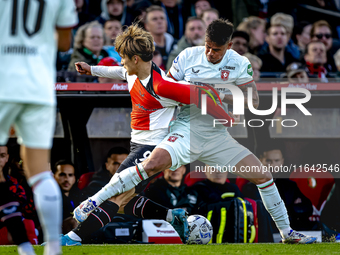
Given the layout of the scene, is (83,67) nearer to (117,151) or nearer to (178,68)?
(178,68)

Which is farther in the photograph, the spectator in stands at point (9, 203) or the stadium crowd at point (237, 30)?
the stadium crowd at point (237, 30)

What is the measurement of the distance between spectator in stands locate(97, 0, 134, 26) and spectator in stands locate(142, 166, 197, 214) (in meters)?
3.62

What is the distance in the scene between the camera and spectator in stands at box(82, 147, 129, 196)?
6422 millimetres

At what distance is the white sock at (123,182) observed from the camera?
183 inches

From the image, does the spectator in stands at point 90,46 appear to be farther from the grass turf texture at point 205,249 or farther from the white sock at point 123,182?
the grass turf texture at point 205,249

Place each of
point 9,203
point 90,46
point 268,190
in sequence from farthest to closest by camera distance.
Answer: point 90,46
point 268,190
point 9,203

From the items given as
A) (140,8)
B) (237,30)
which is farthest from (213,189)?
(140,8)

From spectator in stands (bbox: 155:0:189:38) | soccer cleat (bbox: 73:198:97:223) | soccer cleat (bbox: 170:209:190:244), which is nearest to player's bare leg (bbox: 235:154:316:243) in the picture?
A: soccer cleat (bbox: 170:209:190:244)

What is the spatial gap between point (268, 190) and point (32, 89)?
9.36 feet

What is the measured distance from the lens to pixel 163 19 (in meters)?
8.66

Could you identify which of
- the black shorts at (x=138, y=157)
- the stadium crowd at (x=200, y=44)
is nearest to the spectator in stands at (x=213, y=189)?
the stadium crowd at (x=200, y=44)

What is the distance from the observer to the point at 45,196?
117 inches

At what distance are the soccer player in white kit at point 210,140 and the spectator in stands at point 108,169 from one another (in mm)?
1612

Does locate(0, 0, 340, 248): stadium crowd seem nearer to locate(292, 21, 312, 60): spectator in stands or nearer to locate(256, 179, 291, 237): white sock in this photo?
locate(292, 21, 312, 60): spectator in stands
